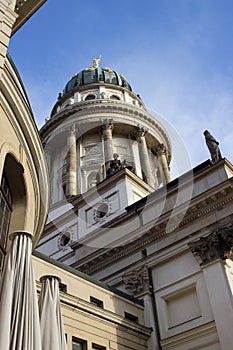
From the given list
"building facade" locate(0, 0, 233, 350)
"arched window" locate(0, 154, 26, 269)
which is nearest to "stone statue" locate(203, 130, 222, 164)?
"building facade" locate(0, 0, 233, 350)

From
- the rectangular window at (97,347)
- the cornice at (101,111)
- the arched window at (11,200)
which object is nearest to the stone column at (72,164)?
the cornice at (101,111)

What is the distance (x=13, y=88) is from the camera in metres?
10.1

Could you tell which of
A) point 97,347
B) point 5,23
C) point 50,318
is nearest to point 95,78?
point 97,347

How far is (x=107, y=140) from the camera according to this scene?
42.0m

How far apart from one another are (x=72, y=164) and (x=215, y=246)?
23.1m

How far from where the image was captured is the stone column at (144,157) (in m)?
40.2

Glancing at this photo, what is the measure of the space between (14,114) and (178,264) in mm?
12887

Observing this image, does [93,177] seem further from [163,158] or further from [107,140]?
[163,158]

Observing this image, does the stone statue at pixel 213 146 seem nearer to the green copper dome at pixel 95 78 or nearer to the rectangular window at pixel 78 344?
the rectangular window at pixel 78 344

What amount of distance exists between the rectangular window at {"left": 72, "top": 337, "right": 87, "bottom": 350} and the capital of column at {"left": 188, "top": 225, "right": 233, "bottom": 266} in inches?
252

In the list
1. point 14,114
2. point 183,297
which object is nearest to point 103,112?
point 183,297

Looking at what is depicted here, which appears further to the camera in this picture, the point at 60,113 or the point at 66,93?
the point at 66,93

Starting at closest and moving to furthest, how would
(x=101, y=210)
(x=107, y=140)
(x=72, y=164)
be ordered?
(x=101, y=210), (x=72, y=164), (x=107, y=140)

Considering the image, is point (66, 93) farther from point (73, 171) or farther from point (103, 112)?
point (73, 171)
